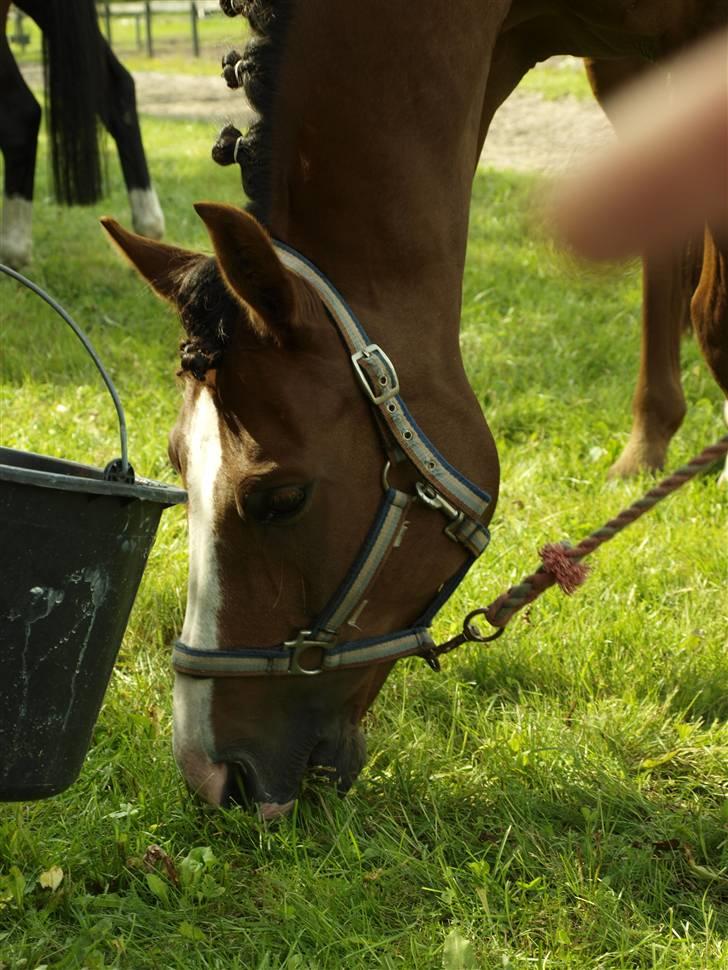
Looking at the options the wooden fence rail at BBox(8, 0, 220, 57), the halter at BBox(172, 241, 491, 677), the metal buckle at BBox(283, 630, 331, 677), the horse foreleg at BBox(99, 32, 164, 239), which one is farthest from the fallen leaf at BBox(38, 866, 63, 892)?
the wooden fence rail at BBox(8, 0, 220, 57)

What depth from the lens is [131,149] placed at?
7.11 metres

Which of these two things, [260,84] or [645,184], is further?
[260,84]

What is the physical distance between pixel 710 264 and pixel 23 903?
2113mm

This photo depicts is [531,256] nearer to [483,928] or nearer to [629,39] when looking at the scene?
[629,39]

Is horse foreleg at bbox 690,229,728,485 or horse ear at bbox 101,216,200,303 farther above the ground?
horse ear at bbox 101,216,200,303

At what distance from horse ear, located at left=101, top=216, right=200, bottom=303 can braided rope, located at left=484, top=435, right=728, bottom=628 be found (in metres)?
0.94

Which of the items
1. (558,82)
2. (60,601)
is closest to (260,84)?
(60,601)

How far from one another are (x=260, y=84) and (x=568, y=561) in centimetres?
115

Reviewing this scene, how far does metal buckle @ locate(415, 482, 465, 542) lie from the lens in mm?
2246

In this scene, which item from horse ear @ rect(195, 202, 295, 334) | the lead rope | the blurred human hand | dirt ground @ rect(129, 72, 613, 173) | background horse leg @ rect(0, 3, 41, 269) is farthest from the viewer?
dirt ground @ rect(129, 72, 613, 173)

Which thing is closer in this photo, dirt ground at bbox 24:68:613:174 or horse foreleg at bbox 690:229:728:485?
horse foreleg at bbox 690:229:728:485

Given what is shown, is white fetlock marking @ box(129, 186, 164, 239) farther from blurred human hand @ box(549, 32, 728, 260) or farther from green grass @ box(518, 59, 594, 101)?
blurred human hand @ box(549, 32, 728, 260)

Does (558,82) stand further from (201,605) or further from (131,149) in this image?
(201,605)

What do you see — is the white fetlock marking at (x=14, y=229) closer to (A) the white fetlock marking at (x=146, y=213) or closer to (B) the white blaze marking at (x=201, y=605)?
(A) the white fetlock marking at (x=146, y=213)
